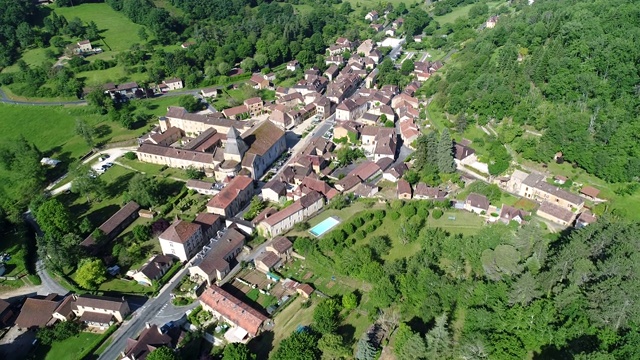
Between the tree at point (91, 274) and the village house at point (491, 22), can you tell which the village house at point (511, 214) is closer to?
the tree at point (91, 274)

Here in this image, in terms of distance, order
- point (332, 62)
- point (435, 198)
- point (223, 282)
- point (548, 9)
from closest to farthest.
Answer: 1. point (223, 282)
2. point (435, 198)
3. point (548, 9)
4. point (332, 62)

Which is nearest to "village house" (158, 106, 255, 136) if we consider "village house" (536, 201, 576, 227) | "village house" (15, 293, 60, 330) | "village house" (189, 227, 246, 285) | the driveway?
the driveway

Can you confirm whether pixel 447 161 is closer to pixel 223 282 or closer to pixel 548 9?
pixel 223 282

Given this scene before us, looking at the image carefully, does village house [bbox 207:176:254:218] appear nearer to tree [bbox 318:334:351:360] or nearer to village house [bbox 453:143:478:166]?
tree [bbox 318:334:351:360]

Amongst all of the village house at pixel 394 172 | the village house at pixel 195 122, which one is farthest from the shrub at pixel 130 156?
the village house at pixel 394 172

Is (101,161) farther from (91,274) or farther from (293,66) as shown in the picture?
(293,66)

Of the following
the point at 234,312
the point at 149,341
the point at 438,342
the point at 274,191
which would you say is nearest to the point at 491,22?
the point at 274,191

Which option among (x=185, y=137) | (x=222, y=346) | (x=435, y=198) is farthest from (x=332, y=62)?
(x=222, y=346)
